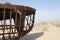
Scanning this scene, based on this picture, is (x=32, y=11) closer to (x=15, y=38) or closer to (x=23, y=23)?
(x=23, y=23)

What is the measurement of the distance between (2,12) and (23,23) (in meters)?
1.66

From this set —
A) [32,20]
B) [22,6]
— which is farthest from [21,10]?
[32,20]

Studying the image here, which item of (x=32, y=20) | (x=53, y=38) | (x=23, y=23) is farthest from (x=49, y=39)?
(x=23, y=23)

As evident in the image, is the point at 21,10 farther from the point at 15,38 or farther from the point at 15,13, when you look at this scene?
the point at 15,38

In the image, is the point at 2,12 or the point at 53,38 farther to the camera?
the point at 53,38

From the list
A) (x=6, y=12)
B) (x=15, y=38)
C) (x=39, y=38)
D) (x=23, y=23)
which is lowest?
(x=39, y=38)

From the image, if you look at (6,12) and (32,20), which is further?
(32,20)

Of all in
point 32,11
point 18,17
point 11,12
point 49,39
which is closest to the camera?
point 11,12

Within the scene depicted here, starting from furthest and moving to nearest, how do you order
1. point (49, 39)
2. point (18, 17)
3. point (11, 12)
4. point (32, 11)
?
point (49, 39), point (32, 11), point (18, 17), point (11, 12)

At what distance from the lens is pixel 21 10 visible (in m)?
11.8

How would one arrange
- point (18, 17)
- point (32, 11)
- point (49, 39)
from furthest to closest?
1. point (49, 39)
2. point (32, 11)
3. point (18, 17)

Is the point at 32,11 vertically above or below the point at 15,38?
above

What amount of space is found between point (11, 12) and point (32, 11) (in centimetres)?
225

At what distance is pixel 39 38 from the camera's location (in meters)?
16.8
